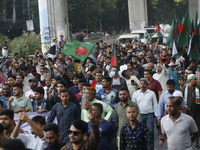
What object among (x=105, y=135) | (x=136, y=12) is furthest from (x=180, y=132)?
(x=136, y=12)

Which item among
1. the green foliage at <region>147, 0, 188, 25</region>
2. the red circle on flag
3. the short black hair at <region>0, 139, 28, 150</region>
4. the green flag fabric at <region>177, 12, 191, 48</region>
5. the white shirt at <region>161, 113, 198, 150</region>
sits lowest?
the white shirt at <region>161, 113, 198, 150</region>

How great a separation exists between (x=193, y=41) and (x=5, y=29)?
3650cm

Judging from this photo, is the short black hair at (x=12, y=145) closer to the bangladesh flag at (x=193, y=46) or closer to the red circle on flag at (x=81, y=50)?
the red circle on flag at (x=81, y=50)

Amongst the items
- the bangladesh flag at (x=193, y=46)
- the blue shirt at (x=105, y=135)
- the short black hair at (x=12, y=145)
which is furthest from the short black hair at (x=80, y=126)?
the bangladesh flag at (x=193, y=46)

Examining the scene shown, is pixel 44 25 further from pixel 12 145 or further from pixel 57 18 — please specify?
pixel 12 145

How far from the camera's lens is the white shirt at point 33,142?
6.34 m

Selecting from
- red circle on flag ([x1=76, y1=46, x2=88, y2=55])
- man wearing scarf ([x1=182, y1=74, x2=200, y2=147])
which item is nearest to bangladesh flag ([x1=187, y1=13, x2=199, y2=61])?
red circle on flag ([x1=76, y1=46, x2=88, y2=55])

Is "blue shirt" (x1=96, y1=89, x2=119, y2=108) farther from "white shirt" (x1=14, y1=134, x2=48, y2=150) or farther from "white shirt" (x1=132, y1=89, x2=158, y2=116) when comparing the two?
"white shirt" (x1=14, y1=134, x2=48, y2=150)

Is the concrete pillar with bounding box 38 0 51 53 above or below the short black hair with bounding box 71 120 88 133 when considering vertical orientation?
above

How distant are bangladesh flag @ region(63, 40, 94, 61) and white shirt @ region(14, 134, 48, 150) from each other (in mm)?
8898

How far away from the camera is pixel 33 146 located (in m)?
6.36

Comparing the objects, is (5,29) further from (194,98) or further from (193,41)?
(194,98)

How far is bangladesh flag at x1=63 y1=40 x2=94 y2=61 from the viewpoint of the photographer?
15.3m

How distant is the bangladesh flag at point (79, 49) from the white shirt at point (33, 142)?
350 inches
